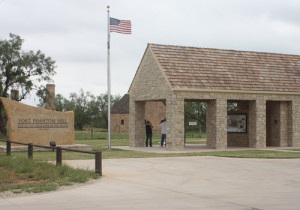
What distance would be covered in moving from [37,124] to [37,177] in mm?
12121

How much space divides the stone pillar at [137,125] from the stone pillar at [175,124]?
399 centimetres

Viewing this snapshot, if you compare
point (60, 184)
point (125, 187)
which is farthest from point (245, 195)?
point (60, 184)

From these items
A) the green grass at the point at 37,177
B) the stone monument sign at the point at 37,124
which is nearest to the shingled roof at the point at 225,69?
the stone monument sign at the point at 37,124

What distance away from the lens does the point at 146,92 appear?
2702 centimetres

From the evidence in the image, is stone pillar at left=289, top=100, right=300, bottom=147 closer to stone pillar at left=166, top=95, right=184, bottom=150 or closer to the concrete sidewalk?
stone pillar at left=166, top=95, right=184, bottom=150

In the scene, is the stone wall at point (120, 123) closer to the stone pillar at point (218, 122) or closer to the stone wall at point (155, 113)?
the stone wall at point (155, 113)

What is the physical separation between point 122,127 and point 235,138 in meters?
31.3

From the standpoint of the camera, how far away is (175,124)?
24.3 m

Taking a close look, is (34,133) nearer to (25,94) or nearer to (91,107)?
(25,94)

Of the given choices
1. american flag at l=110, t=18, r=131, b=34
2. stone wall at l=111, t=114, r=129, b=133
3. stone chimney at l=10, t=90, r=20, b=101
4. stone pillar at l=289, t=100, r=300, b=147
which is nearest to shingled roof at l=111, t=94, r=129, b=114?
stone wall at l=111, t=114, r=129, b=133

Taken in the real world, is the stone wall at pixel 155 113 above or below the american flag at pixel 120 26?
below

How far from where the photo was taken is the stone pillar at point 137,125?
92.2 feet

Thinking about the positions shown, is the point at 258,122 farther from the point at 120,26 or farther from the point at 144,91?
the point at 120,26

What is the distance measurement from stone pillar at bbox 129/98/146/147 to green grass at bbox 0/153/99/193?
1404 centimetres
